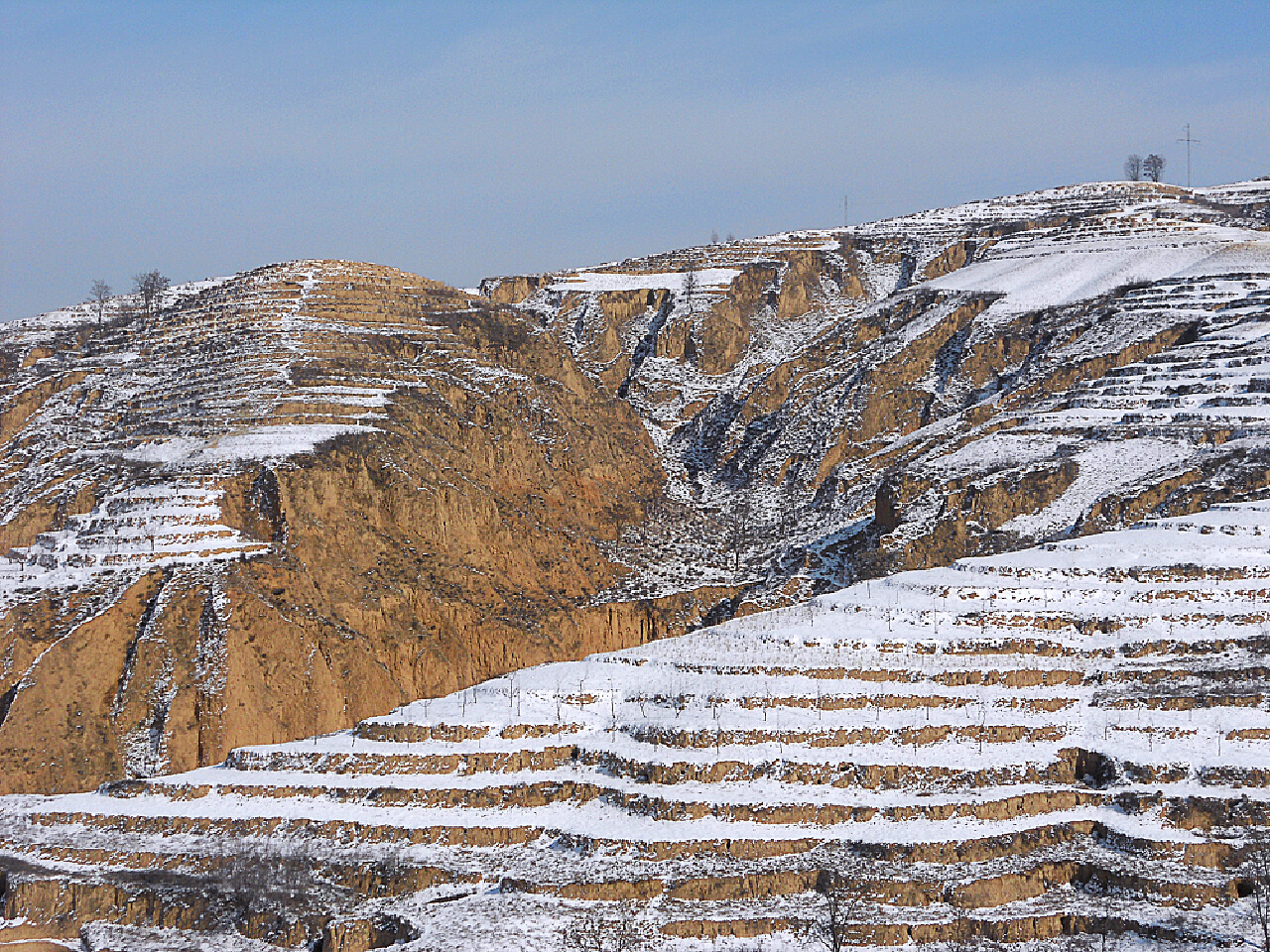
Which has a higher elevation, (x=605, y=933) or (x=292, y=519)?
(x=292, y=519)

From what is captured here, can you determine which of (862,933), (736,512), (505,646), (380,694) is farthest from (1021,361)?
(862,933)

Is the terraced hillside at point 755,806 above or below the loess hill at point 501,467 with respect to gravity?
below

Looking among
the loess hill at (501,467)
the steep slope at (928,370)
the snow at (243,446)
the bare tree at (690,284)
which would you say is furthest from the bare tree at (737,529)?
the bare tree at (690,284)

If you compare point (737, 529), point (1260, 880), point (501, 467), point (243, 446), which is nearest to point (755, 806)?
point (1260, 880)

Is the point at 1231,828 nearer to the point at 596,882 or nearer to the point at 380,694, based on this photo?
the point at 596,882

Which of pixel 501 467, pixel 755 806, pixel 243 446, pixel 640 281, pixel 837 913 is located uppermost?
pixel 640 281

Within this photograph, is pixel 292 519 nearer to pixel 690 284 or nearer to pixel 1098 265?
pixel 1098 265

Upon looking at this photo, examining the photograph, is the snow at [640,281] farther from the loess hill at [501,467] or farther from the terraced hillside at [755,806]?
the terraced hillside at [755,806]
